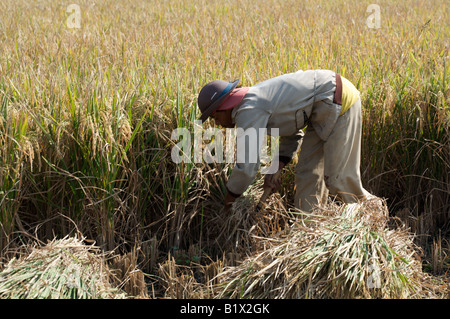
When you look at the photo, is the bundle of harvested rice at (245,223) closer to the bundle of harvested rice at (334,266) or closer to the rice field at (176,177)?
the rice field at (176,177)

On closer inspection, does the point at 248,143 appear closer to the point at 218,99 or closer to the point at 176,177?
the point at 218,99

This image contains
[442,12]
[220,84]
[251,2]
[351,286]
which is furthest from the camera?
[251,2]

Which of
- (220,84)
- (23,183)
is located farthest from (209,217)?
(23,183)

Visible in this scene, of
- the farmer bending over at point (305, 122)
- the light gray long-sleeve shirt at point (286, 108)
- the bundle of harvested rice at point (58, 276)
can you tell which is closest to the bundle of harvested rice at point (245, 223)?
the farmer bending over at point (305, 122)

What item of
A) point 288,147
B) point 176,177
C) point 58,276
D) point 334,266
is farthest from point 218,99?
point 58,276

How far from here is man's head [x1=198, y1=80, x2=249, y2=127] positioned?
2650mm

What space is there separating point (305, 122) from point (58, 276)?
60.3 inches

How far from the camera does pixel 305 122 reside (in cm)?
296

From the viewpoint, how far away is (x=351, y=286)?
221cm

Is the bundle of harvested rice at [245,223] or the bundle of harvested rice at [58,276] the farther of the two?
the bundle of harvested rice at [245,223]

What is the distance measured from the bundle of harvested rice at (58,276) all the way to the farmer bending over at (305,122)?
0.78 m

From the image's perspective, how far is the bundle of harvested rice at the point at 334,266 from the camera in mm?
2262
